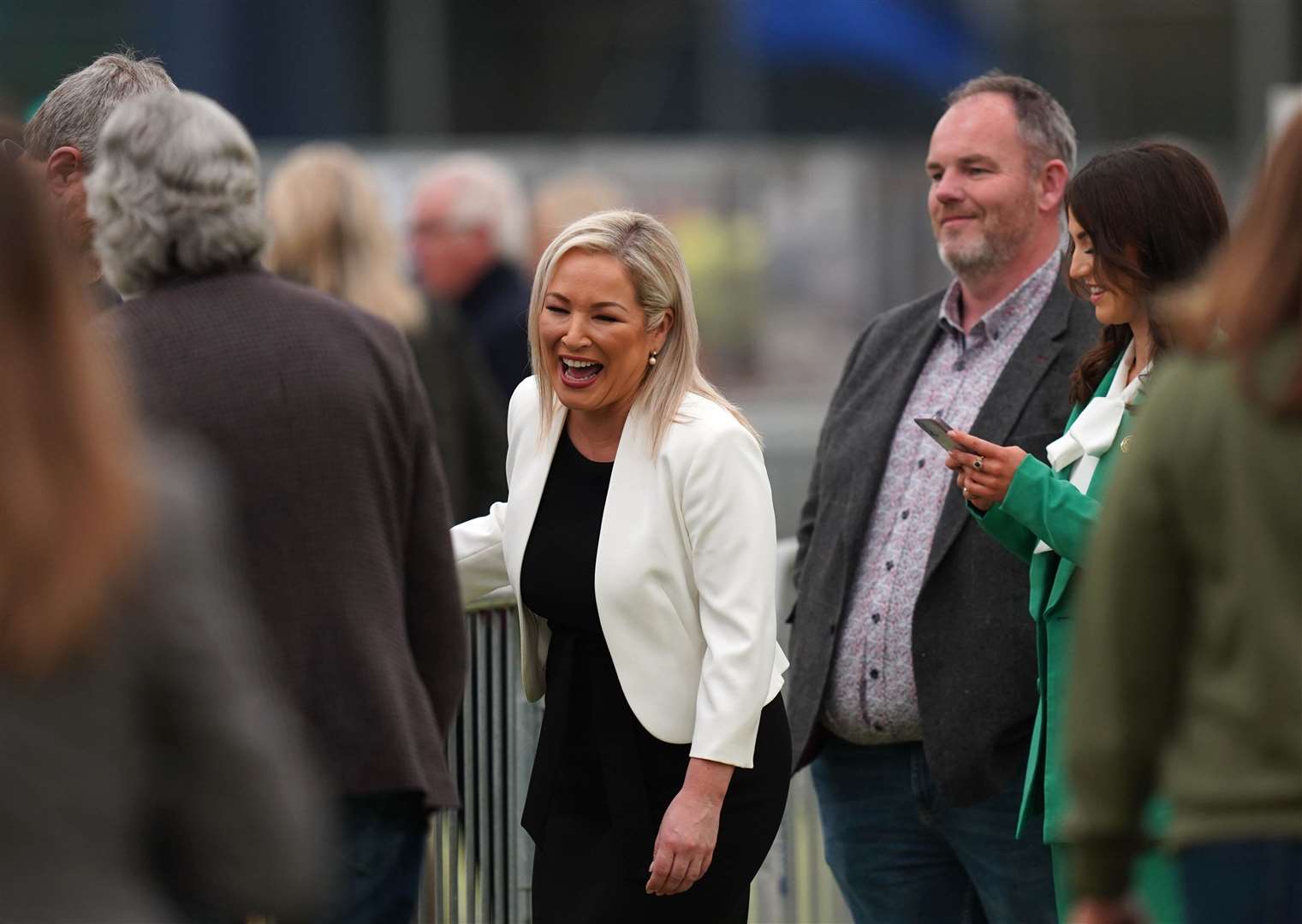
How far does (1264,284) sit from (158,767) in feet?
4.27

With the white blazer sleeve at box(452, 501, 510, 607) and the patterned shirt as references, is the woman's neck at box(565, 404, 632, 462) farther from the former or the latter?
the patterned shirt

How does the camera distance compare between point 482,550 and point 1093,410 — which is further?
point 482,550

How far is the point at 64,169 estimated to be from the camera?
4.13 metres

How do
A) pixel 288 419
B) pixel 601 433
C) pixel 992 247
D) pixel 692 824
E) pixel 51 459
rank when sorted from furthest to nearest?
pixel 992 247 → pixel 601 433 → pixel 692 824 → pixel 288 419 → pixel 51 459

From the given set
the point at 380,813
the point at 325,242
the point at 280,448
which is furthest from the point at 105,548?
the point at 325,242

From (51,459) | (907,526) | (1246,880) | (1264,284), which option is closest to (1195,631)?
(1246,880)

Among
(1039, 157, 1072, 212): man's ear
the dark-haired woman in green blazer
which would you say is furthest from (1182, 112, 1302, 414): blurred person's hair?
(1039, 157, 1072, 212): man's ear

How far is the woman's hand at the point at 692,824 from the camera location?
3.86m

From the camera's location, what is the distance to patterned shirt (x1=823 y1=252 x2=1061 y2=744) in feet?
14.6

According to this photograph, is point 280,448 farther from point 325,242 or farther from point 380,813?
point 325,242

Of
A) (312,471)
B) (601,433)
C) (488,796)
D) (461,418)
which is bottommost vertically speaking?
(488,796)

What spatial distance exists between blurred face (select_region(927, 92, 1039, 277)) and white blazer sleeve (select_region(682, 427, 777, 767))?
1.01m

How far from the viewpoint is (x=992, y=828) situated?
438 cm

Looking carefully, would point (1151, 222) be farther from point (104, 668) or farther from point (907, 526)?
point (104, 668)
